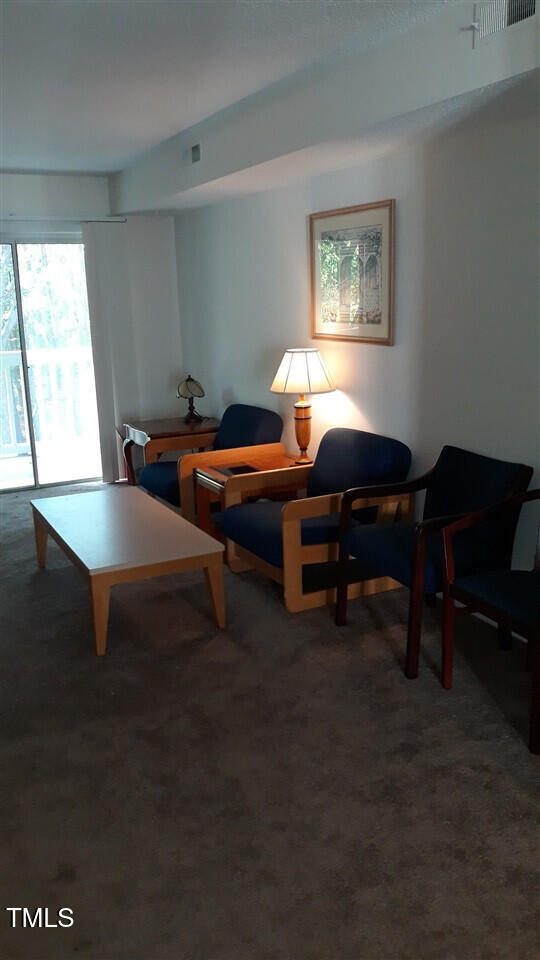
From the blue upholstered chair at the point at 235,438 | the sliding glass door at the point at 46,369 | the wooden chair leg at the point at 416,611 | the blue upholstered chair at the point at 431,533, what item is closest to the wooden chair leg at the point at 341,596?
the blue upholstered chair at the point at 431,533

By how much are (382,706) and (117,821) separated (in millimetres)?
981

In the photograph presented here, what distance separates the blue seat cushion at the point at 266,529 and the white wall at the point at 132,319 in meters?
2.38

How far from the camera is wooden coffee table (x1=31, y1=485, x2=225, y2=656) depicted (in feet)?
9.89

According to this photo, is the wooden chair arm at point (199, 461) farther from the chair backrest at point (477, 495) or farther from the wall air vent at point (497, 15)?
the wall air vent at point (497, 15)

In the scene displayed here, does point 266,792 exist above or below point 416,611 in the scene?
below

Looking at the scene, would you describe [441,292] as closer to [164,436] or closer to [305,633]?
[305,633]

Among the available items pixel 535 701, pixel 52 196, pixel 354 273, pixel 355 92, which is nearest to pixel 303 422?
pixel 354 273

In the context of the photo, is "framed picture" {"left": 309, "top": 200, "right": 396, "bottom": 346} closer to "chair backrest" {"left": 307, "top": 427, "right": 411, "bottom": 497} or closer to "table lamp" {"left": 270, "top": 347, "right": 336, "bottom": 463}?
"table lamp" {"left": 270, "top": 347, "right": 336, "bottom": 463}

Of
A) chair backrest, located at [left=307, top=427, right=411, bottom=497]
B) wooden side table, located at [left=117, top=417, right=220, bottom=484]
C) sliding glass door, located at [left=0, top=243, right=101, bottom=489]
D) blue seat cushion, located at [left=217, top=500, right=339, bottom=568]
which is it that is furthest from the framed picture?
sliding glass door, located at [left=0, top=243, right=101, bottom=489]

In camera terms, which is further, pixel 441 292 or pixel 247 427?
pixel 247 427

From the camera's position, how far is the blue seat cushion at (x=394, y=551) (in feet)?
8.96

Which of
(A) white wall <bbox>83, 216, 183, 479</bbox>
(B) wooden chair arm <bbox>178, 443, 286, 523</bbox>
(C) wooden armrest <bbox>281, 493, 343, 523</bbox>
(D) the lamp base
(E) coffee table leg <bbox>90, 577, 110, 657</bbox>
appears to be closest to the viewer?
(E) coffee table leg <bbox>90, 577, 110, 657</bbox>

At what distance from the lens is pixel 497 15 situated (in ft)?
7.70

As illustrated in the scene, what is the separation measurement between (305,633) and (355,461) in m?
0.93
